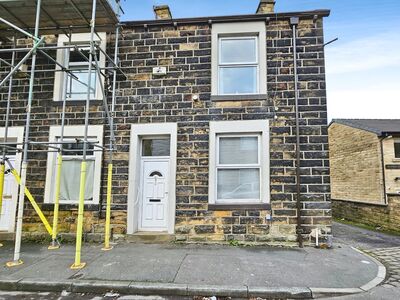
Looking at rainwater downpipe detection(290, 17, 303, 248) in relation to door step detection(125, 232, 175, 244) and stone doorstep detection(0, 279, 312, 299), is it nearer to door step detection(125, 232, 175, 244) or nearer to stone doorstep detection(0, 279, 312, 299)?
stone doorstep detection(0, 279, 312, 299)

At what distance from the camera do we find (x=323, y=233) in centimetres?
666

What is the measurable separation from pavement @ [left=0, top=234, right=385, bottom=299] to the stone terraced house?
0.82 meters

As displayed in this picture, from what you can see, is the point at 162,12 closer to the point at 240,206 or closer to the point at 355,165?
the point at 240,206

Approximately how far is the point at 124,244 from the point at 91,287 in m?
2.45

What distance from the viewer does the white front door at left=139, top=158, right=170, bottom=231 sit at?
7.41m

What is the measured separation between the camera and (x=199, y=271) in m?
4.93

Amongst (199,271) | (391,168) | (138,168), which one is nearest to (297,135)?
(199,271)

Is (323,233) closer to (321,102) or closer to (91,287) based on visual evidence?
(321,102)

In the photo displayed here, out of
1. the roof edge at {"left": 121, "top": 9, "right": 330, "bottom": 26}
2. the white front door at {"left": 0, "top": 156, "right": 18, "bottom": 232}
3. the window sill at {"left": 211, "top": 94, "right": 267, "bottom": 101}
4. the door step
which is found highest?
the roof edge at {"left": 121, "top": 9, "right": 330, "bottom": 26}

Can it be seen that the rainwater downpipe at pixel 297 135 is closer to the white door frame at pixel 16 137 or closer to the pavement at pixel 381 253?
the pavement at pixel 381 253

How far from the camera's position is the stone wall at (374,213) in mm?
10266

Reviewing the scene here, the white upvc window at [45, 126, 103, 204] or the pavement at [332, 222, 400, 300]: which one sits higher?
the white upvc window at [45, 126, 103, 204]

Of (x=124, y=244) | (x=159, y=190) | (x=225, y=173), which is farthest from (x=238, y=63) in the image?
(x=124, y=244)

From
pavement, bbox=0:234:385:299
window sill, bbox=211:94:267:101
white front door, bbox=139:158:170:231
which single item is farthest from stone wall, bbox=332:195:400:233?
white front door, bbox=139:158:170:231
